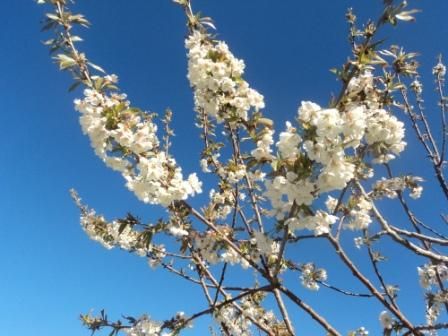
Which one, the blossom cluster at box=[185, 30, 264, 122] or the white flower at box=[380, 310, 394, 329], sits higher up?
the blossom cluster at box=[185, 30, 264, 122]

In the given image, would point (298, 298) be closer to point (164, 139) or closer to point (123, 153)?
point (123, 153)

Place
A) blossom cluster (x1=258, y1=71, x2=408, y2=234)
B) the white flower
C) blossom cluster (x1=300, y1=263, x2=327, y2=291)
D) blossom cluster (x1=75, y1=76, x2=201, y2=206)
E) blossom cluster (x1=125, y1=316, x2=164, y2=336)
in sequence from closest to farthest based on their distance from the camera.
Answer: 1. blossom cluster (x1=258, y1=71, x2=408, y2=234)
2. blossom cluster (x1=75, y1=76, x2=201, y2=206)
3. blossom cluster (x1=125, y1=316, x2=164, y2=336)
4. the white flower
5. blossom cluster (x1=300, y1=263, x2=327, y2=291)

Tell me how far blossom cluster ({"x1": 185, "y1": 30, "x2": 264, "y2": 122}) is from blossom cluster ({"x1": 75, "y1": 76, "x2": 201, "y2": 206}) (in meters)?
0.55

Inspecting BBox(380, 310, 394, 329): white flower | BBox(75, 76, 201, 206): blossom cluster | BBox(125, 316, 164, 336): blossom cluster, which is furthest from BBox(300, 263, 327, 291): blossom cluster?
BBox(75, 76, 201, 206): blossom cluster

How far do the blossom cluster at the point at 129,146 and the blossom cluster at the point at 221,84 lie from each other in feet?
1.79

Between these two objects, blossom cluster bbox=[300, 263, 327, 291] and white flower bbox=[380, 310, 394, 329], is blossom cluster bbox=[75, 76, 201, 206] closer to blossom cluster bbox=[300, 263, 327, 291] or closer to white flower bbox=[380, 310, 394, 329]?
white flower bbox=[380, 310, 394, 329]

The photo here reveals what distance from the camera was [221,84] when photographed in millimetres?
3631

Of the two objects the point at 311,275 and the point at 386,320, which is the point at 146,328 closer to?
the point at 386,320

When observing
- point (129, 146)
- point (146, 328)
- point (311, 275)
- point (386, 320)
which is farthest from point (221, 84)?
point (311, 275)

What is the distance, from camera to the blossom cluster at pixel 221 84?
11.9 ft

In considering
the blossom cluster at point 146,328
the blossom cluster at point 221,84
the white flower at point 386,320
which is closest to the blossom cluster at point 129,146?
the blossom cluster at point 221,84

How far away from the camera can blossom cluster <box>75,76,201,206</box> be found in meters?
3.30

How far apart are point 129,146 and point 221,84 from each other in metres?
0.87

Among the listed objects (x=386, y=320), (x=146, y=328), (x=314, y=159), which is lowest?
(x=146, y=328)
